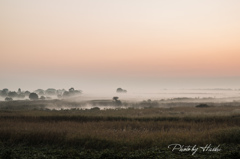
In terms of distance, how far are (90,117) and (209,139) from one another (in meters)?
Answer: 16.4

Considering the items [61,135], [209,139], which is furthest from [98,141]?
[209,139]

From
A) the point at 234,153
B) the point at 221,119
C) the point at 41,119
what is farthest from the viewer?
the point at 41,119

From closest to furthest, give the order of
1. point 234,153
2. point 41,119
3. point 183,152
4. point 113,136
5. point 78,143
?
1. point 234,153
2. point 183,152
3. point 78,143
4. point 113,136
5. point 41,119

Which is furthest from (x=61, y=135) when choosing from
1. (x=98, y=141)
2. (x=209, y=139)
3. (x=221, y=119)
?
(x=221, y=119)

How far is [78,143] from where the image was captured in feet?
46.3

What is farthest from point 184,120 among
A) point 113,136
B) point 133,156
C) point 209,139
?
point 133,156

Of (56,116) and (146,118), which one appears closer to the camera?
(146,118)

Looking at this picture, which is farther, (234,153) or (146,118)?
(146,118)

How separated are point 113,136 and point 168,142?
4204 mm

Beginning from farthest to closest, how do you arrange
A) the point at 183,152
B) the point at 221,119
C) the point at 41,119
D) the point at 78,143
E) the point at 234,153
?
the point at 41,119 → the point at 221,119 → the point at 78,143 → the point at 183,152 → the point at 234,153

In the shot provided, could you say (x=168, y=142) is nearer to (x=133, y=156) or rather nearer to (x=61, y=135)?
(x=133, y=156)

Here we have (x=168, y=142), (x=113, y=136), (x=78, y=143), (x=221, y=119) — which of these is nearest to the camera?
(x=168, y=142)

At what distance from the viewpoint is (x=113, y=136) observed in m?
15.2

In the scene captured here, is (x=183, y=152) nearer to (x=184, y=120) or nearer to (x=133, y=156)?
(x=133, y=156)
